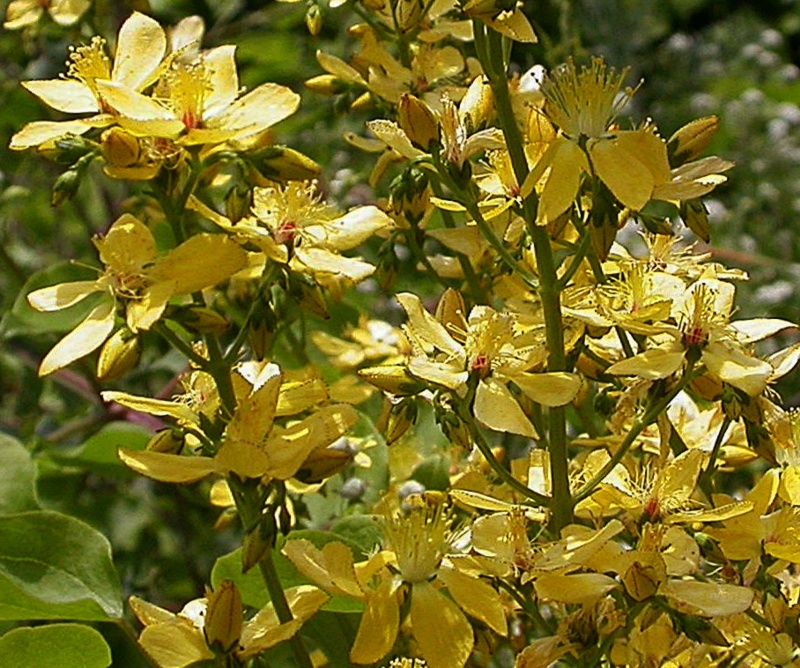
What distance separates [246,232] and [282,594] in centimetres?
26

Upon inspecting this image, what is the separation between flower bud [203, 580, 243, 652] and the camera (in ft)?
3.00

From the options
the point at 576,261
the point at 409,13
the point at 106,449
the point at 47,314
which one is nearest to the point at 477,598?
the point at 576,261

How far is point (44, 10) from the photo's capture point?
1686mm

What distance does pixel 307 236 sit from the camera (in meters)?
1.07

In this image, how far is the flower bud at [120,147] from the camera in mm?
947

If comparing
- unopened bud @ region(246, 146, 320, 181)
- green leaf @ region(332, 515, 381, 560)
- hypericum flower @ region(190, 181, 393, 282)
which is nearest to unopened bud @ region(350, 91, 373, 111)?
hypericum flower @ region(190, 181, 393, 282)

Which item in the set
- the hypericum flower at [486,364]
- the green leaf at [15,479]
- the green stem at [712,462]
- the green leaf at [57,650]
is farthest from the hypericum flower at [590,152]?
the green leaf at [15,479]

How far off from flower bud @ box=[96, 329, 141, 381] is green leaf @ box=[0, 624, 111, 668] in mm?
214

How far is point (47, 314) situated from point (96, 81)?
696 mm

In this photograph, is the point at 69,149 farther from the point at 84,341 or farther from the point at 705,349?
the point at 705,349

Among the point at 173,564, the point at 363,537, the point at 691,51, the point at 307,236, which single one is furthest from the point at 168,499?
the point at 691,51

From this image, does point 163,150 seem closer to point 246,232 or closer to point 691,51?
point 246,232

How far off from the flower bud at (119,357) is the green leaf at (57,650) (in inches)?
8.4

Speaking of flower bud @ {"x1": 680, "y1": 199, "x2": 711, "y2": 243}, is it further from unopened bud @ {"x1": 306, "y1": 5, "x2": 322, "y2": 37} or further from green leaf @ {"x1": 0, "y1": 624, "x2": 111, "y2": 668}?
green leaf @ {"x1": 0, "y1": 624, "x2": 111, "y2": 668}
